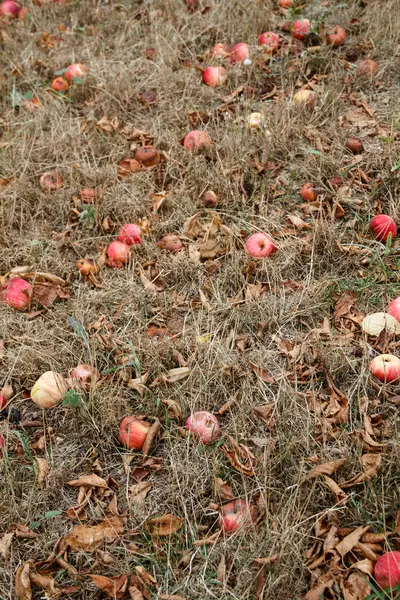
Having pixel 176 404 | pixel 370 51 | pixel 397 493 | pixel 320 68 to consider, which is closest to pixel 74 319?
pixel 176 404

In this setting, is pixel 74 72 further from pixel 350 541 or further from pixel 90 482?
pixel 350 541

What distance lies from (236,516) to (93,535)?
538mm

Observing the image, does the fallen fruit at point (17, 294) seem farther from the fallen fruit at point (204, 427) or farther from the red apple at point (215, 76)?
the red apple at point (215, 76)

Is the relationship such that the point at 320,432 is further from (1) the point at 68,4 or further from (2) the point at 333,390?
(1) the point at 68,4

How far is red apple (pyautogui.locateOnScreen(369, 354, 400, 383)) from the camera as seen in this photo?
8.24 feet

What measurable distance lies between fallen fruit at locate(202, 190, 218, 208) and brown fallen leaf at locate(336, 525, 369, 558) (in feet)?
6.34

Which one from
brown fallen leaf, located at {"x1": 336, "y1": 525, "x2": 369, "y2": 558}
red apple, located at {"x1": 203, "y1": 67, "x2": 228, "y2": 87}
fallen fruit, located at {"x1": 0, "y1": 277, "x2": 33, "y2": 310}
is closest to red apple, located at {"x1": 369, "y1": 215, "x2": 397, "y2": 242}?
brown fallen leaf, located at {"x1": 336, "y1": 525, "x2": 369, "y2": 558}

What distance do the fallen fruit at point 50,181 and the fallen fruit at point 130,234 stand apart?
2.14 feet

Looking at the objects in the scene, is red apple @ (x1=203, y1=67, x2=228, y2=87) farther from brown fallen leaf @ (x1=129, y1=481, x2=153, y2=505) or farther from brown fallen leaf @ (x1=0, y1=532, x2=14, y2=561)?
brown fallen leaf @ (x1=0, y1=532, x2=14, y2=561)

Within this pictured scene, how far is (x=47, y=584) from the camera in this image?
210 cm

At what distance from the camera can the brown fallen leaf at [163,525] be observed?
85.4 inches

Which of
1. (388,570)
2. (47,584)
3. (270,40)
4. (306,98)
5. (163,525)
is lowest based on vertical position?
(47,584)

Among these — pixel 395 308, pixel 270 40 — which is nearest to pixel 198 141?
pixel 270 40

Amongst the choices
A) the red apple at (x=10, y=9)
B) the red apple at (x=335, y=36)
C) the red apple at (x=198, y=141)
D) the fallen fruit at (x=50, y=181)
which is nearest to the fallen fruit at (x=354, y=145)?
the red apple at (x=198, y=141)
